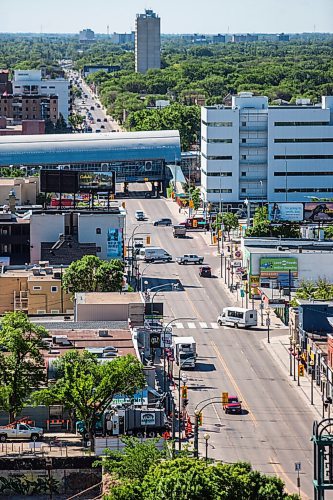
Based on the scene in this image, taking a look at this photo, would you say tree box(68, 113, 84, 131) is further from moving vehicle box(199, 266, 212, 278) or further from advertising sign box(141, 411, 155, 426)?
advertising sign box(141, 411, 155, 426)

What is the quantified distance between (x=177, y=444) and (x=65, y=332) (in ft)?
34.1

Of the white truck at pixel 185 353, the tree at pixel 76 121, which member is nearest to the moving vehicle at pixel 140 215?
the white truck at pixel 185 353

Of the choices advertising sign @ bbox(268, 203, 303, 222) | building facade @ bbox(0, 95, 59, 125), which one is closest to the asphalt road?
advertising sign @ bbox(268, 203, 303, 222)

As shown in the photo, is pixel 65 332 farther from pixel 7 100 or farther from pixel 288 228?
pixel 7 100

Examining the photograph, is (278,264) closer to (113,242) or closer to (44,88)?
(113,242)

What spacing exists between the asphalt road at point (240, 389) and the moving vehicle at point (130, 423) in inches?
62.1

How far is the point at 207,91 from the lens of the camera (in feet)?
654

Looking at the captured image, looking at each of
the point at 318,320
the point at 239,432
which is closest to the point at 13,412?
the point at 239,432

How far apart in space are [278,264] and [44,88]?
94.8 metres

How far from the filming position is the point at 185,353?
5841 cm

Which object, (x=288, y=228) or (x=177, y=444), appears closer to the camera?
(x=177, y=444)

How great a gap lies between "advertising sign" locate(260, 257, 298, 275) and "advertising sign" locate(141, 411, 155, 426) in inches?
1178

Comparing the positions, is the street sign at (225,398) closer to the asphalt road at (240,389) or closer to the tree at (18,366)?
the asphalt road at (240,389)

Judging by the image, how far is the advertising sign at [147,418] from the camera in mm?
46644
